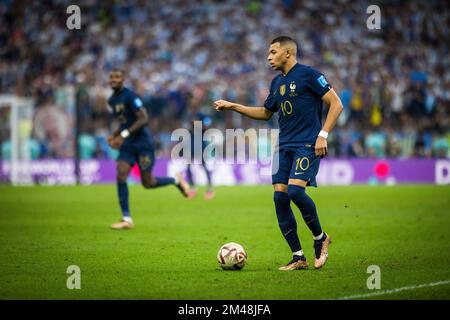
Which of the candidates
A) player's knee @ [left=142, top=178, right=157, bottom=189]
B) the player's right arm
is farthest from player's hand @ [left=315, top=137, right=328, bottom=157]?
player's knee @ [left=142, top=178, right=157, bottom=189]

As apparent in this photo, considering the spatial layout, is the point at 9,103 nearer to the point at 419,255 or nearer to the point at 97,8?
the point at 97,8

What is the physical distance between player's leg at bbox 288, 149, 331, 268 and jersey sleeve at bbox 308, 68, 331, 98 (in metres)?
0.67

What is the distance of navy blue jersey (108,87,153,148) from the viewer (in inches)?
612

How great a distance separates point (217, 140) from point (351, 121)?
500 centimetres

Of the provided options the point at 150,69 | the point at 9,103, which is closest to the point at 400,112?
the point at 150,69

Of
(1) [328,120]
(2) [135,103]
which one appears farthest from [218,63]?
(1) [328,120]

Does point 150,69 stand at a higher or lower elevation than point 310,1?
lower

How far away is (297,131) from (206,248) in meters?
3.14

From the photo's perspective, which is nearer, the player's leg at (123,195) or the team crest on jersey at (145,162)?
the player's leg at (123,195)

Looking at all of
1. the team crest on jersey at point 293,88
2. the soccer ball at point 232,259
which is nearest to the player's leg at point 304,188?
the team crest on jersey at point 293,88

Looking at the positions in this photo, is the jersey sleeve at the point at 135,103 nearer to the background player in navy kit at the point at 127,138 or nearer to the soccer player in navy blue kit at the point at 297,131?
the background player in navy kit at the point at 127,138

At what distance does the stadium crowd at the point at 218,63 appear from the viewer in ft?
97.9
